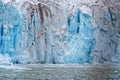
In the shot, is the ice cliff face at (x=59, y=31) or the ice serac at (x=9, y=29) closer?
the ice serac at (x=9, y=29)

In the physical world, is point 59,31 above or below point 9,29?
below

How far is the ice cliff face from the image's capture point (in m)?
39.8

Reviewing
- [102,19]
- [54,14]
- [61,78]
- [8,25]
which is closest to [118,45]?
[102,19]

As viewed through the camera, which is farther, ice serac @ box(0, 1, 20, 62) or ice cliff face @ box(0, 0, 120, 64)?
ice cliff face @ box(0, 0, 120, 64)

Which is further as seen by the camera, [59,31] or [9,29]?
[59,31]

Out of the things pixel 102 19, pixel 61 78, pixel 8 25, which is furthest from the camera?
pixel 102 19

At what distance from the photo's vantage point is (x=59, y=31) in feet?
139

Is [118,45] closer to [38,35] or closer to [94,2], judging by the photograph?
[94,2]

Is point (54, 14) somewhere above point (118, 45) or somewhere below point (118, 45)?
above

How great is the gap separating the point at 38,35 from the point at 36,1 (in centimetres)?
441

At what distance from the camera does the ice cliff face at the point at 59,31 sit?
39750 millimetres

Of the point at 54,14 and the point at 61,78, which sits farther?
the point at 54,14

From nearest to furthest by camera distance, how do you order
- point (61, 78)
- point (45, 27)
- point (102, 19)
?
point (61, 78)
point (45, 27)
point (102, 19)

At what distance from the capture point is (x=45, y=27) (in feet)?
139
